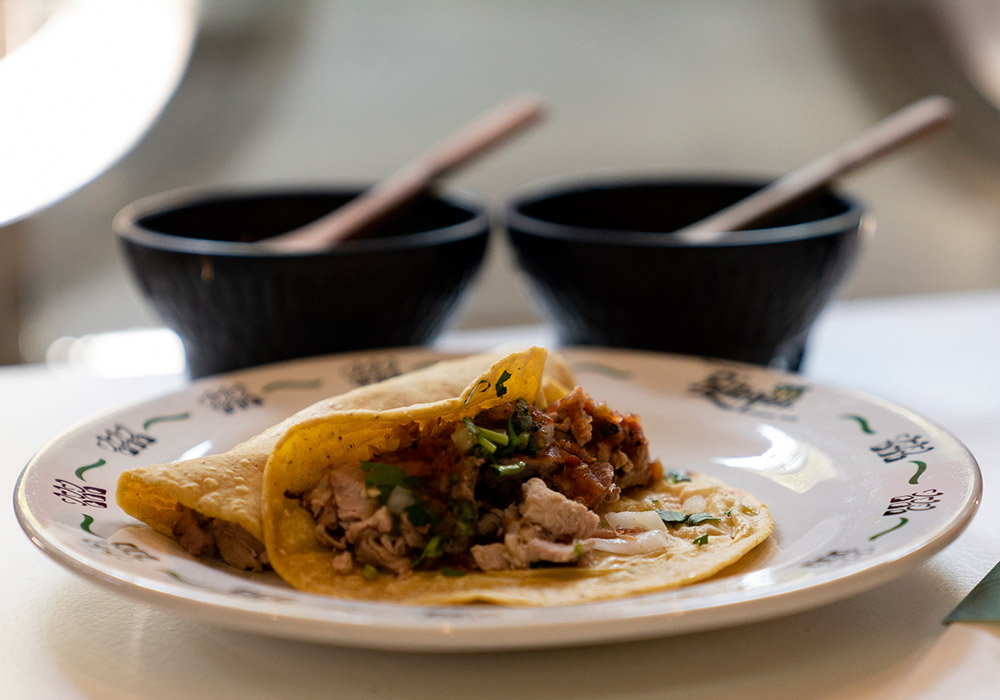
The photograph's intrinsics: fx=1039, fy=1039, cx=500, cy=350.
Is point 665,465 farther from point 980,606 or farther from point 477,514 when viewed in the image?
point 980,606

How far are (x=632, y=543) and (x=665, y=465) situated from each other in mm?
368

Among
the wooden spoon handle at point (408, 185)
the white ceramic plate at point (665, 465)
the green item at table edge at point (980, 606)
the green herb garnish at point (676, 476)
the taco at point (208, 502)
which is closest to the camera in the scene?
the white ceramic plate at point (665, 465)

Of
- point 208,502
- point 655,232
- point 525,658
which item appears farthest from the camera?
point 655,232

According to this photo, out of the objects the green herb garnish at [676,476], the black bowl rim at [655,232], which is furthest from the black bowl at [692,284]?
the green herb garnish at [676,476]

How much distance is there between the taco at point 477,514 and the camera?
1.36 metres

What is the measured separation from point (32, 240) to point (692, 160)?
144 inches

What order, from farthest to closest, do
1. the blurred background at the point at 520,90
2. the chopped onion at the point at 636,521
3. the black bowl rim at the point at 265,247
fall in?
the blurred background at the point at 520,90 < the black bowl rim at the point at 265,247 < the chopped onion at the point at 636,521

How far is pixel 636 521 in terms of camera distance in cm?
155

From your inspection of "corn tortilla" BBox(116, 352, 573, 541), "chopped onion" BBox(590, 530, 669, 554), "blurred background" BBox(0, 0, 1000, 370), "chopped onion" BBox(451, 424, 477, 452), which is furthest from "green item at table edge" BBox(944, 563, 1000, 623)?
"blurred background" BBox(0, 0, 1000, 370)

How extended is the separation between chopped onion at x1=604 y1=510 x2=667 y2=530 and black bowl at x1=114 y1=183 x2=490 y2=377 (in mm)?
847

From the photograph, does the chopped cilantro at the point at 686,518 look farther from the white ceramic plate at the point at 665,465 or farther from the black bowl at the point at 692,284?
the black bowl at the point at 692,284

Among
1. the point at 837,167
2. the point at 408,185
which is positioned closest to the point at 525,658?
the point at 408,185

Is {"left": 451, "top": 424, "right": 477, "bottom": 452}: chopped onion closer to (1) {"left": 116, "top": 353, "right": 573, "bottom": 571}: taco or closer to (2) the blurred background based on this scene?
(1) {"left": 116, "top": 353, "right": 573, "bottom": 571}: taco

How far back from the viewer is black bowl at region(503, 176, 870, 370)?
2121mm
